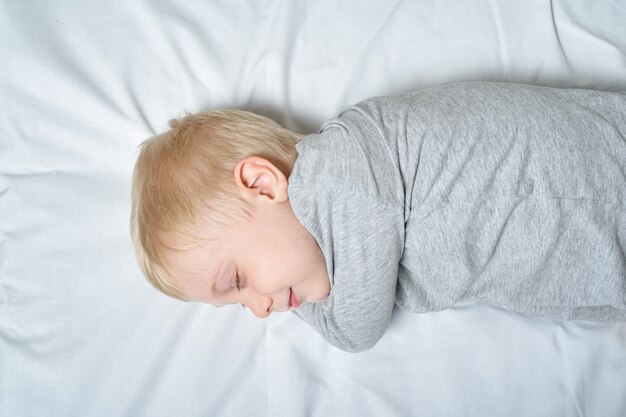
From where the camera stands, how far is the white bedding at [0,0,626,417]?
1.19 m

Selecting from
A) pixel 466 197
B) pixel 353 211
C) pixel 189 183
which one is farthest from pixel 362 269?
pixel 189 183

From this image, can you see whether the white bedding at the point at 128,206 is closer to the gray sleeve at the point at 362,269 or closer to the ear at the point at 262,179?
the gray sleeve at the point at 362,269

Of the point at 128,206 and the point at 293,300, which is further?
the point at 128,206

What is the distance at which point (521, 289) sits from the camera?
3.82ft

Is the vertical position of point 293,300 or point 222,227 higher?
point 222,227

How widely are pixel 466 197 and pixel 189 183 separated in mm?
443

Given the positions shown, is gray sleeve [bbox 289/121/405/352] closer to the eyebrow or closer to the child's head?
the child's head

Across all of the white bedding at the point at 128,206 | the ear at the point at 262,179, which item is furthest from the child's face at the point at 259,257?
the white bedding at the point at 128,206

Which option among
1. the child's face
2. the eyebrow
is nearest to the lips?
the child's face

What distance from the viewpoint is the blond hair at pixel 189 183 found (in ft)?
3.45

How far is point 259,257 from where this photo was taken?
1.05 meters

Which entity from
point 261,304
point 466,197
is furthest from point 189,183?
point 466,197

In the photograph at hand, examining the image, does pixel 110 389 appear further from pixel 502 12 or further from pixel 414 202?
pixel 502 12

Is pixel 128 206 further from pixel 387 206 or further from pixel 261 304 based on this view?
pixel 387 206
